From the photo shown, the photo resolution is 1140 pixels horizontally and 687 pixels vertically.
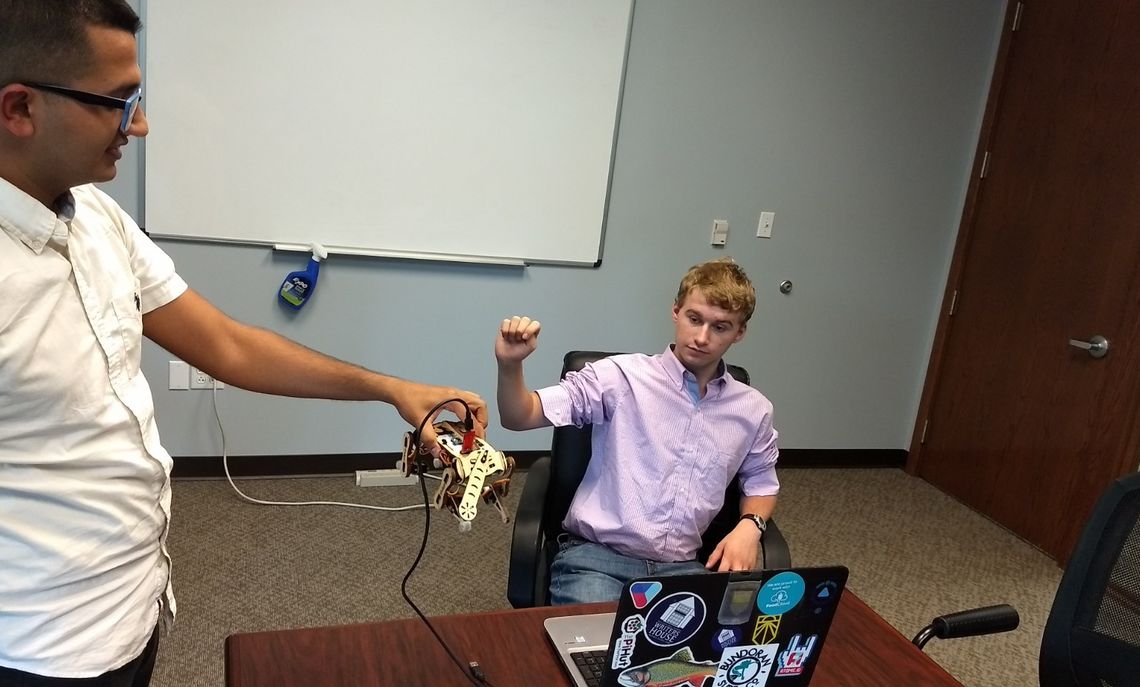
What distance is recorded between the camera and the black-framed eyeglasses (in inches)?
32.2

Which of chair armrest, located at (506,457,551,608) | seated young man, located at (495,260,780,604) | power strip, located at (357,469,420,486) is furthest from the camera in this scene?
power strip, located at (357,469,420,486)

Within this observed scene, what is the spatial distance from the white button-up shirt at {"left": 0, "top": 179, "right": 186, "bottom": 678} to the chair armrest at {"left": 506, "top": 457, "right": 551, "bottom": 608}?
0.68 metres

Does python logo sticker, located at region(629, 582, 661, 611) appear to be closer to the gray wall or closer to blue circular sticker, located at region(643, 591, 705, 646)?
blue circular sticker, located at region(643, 591, 705, 646)

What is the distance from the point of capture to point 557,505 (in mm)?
1795

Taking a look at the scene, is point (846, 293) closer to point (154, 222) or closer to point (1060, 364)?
point (1060, 364)

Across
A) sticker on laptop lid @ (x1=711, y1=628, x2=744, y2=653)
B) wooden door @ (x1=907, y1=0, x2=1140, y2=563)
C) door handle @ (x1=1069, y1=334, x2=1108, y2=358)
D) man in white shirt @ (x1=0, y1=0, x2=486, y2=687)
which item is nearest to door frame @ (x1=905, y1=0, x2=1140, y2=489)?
wooden door @ (x1=907, y1=0, x2=1140, y2=563)

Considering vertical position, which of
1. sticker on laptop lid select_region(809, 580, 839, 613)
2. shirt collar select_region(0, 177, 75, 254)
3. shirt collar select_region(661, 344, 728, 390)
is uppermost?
shirt collar select_region(0, 177, 75, 254)

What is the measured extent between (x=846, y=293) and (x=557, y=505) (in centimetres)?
251

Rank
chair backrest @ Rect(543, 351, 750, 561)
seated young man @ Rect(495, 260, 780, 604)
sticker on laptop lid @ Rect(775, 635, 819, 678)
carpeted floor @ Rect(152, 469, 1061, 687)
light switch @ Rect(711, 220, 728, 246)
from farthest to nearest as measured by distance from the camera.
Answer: light switch @ Rect(711, 220, 728, 246) → carpeted floor @ Rect(152, 469, 1061, 687) → chair backrest @ Rect(543, 351, 750, 561) → seated young man @ Rect(495, 260, 780, 604) → sticker on laptop lid @ Rect(775, 635, 819, 678)

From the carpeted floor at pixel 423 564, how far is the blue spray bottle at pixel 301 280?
0.77m

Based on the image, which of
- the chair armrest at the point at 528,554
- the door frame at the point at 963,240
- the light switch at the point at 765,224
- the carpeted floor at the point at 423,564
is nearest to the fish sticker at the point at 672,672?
the chair armrest at the point at 528,554

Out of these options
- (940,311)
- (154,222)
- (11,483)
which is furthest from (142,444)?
(940,311)

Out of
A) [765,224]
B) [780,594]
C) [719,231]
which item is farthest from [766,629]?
[765,224]

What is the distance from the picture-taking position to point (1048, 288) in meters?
3.36
